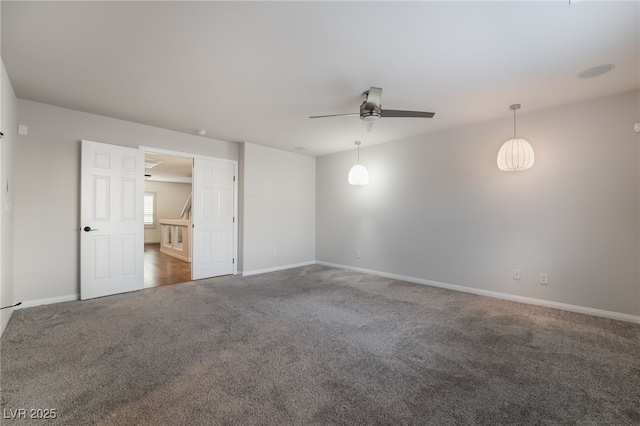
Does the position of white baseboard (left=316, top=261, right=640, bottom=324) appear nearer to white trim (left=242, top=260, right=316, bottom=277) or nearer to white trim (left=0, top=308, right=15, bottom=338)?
white trim (left=242, top=260, right=316, bottom=277)

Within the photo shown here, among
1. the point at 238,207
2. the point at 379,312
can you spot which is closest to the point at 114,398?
the point at 379,312

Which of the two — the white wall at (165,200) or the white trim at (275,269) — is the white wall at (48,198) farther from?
the white wall at (165,200)

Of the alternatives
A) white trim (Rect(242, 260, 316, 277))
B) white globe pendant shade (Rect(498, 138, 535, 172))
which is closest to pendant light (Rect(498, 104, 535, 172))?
white globe pendant shade (Rect(498, 138, 535, 172))

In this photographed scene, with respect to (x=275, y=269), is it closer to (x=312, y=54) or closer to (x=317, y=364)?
(x=317, y=364)

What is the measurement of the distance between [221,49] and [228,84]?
64cm

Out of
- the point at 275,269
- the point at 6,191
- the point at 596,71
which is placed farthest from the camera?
the point at 275,269

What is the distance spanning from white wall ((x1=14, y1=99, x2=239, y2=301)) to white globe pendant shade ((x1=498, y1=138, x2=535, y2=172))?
5.60 m

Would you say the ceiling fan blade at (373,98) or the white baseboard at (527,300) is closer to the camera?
the ceiling fan blade at (373,98)

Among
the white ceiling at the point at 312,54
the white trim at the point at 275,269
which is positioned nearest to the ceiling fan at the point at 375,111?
the white ceiling at the point at 312,54

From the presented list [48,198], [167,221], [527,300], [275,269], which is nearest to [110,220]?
[48,198]

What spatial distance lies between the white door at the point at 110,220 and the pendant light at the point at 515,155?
5.26 meters

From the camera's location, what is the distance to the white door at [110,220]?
377cm

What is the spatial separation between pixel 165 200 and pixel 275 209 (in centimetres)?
732

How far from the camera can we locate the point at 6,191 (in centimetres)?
285
